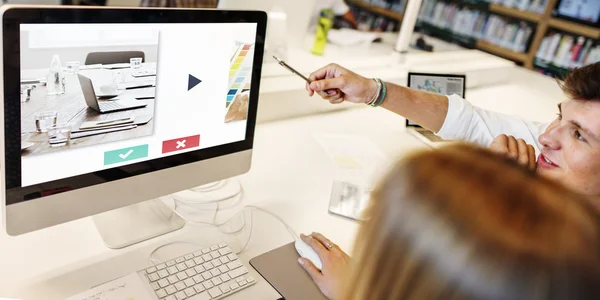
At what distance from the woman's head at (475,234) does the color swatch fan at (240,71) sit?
1.70ft

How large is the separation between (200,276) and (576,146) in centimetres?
79

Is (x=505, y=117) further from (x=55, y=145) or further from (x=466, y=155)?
(x=55, y=145)

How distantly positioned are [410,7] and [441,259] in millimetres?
1551

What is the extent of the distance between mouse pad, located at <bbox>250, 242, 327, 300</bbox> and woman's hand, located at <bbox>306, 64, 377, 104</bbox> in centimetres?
41

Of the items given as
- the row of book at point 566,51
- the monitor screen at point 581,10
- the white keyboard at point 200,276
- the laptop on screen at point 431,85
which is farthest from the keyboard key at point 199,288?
the monitor screen at point 581,10

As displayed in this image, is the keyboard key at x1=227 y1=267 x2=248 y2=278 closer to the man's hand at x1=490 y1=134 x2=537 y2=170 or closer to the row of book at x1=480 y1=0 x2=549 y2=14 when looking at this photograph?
the man's hand at x1=490 y1=134 x2=537 y2=170

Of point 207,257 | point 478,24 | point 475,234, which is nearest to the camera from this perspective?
point 475,234

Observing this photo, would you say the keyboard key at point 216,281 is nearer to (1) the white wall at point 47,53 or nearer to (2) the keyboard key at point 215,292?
(2) the keyboard key at point 215,292

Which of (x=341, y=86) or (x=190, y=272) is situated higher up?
(x=341, y=86)

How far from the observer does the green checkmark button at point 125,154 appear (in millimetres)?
815

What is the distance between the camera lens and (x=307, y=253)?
95cm

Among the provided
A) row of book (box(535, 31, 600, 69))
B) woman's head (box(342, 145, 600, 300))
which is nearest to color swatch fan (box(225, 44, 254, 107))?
woman's head (box(342, 145, 600, 300))

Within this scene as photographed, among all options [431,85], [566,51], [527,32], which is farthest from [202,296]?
[527,32]

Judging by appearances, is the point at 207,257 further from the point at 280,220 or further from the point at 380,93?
the point at 380,93
